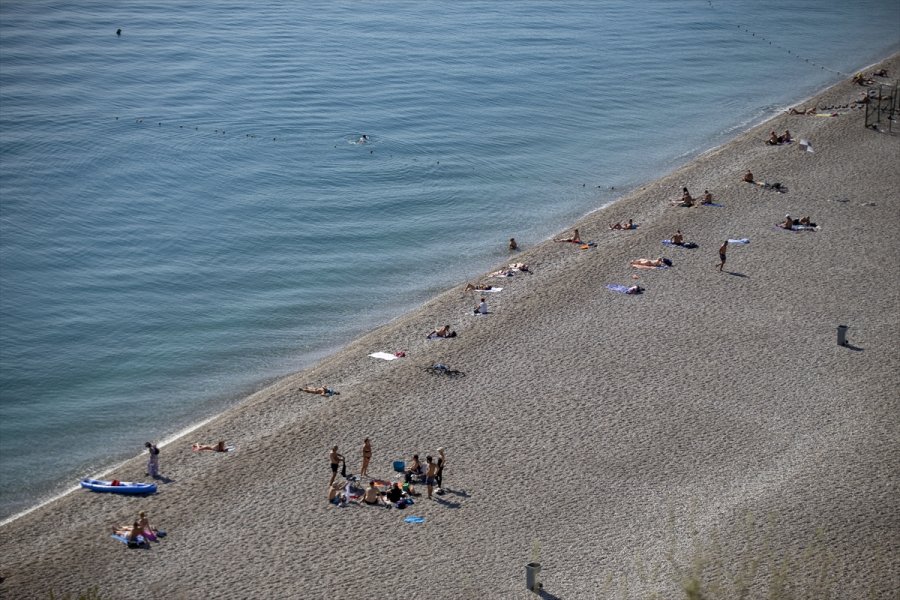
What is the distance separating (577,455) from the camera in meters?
23.8

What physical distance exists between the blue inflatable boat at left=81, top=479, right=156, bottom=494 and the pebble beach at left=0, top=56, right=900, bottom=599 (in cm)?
20

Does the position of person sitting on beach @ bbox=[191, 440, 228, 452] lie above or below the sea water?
below

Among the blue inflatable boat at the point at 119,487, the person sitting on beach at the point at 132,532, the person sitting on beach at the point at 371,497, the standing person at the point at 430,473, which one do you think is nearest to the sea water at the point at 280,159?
the blue inflatable boat at the point at 119,487

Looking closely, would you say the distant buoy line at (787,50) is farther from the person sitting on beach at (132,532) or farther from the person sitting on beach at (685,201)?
the person sitting on beach at (132,532)

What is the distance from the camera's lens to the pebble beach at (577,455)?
19.9m

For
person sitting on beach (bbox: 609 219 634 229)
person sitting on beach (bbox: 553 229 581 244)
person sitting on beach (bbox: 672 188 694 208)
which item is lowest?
person sitting on beach (bbox: 553 229 581 244)

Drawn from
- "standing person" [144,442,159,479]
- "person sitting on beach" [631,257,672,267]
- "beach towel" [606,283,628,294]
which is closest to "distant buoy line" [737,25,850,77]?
"person sitting on beach" [631,257,672,267]

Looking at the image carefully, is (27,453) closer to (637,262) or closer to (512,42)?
(637,262)

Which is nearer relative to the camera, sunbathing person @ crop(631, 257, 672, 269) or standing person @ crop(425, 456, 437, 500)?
standing person @ crop(425, 456, 437, 500)

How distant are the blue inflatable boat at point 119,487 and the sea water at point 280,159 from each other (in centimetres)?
158

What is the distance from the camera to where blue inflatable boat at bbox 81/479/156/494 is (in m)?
23.4

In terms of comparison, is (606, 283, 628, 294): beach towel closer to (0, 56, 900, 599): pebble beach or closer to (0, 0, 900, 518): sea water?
(0, 56, 900, 599): pebble beach

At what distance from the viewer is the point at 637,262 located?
35312 millimetres

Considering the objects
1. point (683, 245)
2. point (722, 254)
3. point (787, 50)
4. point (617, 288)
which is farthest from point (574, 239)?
point (787, 50)
